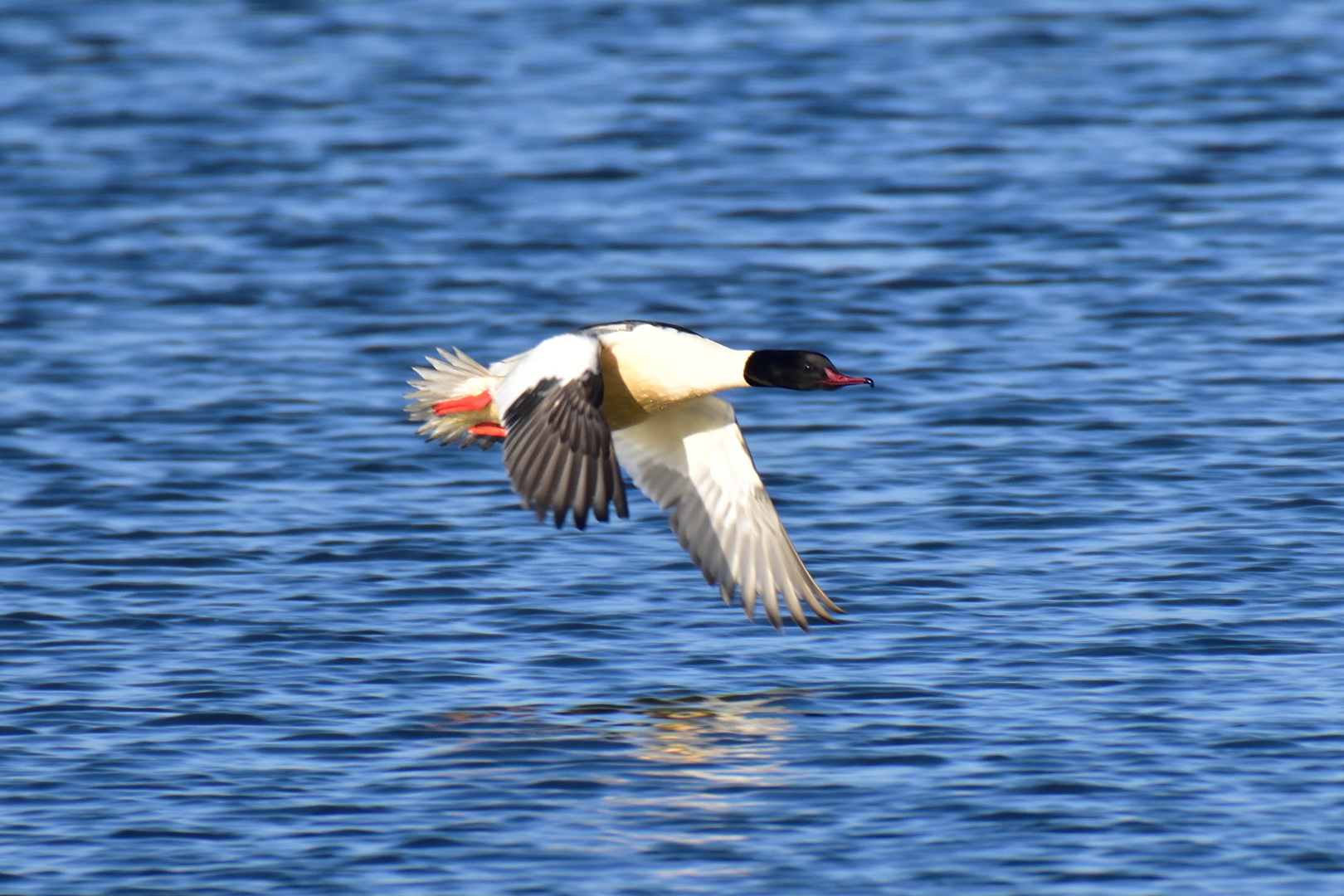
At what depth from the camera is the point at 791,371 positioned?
9.98 m

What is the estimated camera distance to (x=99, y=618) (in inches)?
418

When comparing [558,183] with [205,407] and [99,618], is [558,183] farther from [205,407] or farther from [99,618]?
[99,618]

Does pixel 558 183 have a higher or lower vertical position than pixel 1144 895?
higher

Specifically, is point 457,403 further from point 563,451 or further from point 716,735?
point 716,735

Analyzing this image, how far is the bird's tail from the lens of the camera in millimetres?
10250

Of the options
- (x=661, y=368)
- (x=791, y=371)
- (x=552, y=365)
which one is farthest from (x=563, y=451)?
(x=791, y=371)

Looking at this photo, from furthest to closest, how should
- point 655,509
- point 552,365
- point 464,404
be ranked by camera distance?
point 655,509 → point 464,404 → point 552,365

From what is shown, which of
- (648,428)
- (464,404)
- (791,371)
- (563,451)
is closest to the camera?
(563,451)

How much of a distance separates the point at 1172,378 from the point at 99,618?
24.0ft

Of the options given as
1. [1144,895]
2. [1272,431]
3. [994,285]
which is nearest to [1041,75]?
[994,285]

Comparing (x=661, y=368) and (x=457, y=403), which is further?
(x=457, y=403)

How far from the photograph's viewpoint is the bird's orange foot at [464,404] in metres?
10.2

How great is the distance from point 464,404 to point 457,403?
45mm

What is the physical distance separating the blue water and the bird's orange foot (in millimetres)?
1013
